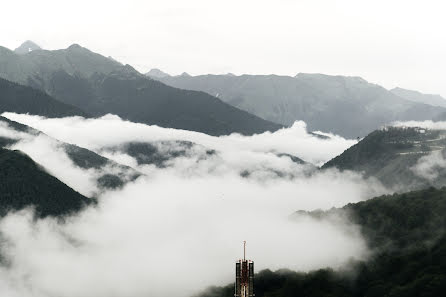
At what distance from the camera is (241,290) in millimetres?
189500

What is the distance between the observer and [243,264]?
610 feet

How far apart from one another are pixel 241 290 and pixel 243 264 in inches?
381
